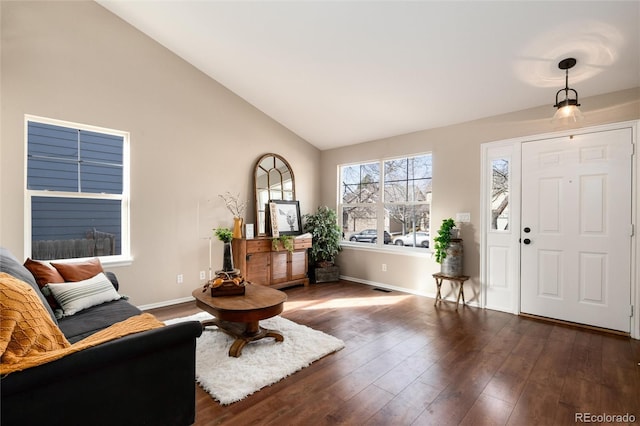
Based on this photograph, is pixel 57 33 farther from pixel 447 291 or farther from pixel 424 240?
pixel 447 291

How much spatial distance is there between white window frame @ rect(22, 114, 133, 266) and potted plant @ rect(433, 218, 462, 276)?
12.8 ft

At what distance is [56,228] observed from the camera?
10.5 feet

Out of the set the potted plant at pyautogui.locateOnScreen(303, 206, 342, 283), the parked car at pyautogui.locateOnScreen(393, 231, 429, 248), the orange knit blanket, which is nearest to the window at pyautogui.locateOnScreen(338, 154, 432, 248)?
the parked car at pyautogui.locateOnScreen(393, 231, 429, 248)

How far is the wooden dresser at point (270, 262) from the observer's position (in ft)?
14.2

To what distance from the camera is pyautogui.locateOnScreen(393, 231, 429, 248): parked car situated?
4.52m

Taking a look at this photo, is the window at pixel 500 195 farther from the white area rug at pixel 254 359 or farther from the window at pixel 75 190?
the window at pixel 75 190

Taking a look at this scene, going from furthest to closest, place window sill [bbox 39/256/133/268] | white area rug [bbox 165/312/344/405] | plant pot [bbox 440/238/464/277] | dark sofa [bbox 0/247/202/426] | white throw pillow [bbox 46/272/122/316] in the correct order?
plant pot [bbox 440/238/464/277] → window sill [bbox 39/256/133/268] → white throw pillow [bbox 46/272/122/316] → white area rug [bbox 165/312/344/405] → dark sofa [bbox 0/247/202/426]

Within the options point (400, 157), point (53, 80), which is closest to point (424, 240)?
point (400, 157)

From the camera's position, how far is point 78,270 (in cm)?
263

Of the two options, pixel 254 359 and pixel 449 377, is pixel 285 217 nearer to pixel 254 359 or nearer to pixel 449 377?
pixel 254 359

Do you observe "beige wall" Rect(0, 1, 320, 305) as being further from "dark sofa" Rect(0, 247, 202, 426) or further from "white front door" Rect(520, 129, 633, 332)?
"white front door" Rect(520, 129, 633, 332)

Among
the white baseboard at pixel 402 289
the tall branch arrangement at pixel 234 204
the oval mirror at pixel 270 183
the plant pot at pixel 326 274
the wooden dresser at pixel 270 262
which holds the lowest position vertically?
the white baseboard at pixel 402 289

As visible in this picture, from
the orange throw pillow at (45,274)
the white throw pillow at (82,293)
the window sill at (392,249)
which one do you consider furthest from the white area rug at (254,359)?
the window sill at (392,249)

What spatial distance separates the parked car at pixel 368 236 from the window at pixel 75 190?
3.55 meters
